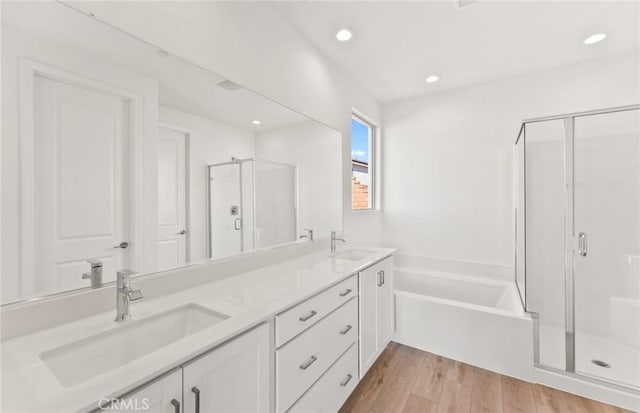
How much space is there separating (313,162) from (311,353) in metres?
1.47

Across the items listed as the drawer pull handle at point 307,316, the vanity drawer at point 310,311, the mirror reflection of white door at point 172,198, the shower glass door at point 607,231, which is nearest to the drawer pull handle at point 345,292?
the vanity drawer at point 310,311

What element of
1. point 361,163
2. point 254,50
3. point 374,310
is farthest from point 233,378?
point 361,163

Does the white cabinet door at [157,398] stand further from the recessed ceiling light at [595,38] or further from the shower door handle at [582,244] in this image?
the recessed ceiling light at [595,38]

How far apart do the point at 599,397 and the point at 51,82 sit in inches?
134

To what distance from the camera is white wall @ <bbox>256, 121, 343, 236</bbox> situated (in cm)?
198

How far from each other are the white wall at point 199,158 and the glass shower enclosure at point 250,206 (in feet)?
0.13

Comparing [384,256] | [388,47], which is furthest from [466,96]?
[384,256]

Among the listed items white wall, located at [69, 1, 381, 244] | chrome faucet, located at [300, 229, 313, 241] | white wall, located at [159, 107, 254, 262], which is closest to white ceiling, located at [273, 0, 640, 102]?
Result: white wall, located at [69, 1, 381, 244]

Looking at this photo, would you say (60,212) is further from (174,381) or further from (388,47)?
(388,47)

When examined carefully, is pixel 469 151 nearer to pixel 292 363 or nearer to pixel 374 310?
pixel 374 310

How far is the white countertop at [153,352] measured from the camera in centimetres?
59

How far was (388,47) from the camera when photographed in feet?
7.57

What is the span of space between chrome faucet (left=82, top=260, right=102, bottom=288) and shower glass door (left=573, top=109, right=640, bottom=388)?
316cm

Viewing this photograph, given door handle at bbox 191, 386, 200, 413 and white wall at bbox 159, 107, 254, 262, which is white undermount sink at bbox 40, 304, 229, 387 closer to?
door handle at bbox 191, 386, 200, 413
